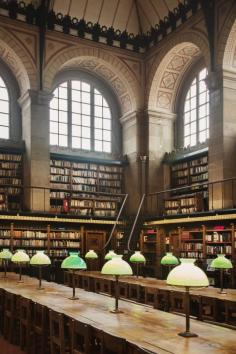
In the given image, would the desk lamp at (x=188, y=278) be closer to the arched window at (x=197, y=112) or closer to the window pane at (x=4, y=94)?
the arched window at (x=197, y=112)

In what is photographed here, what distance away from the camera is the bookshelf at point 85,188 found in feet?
Result: 53.7

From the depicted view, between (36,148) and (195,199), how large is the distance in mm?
5378

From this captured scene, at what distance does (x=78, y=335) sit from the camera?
4.41 meters

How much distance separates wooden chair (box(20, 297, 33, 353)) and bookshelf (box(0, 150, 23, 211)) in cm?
949

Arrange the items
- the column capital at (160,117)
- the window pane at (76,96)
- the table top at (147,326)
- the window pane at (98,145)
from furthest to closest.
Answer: the window pane at (98,145)
the window pane at (76,96)
the column capital at (160,117)
the table top at (147,326)

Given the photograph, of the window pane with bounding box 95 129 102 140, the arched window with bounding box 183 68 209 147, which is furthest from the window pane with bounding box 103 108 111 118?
the arched window with bounding box 183 68 209 147

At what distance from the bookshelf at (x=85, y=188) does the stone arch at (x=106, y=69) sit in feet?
8.43

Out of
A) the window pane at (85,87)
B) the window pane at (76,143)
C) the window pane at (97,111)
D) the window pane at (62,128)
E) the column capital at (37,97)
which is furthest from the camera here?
the window pane at (97,111)

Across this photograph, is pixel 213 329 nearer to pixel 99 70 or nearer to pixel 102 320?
pixel 102 320

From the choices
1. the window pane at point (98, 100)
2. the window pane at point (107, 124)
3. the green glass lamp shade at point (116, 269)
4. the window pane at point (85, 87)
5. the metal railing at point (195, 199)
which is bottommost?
the green glass lamp shade at point (116, 269)

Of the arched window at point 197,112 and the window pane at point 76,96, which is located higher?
the window pane at point 76,96

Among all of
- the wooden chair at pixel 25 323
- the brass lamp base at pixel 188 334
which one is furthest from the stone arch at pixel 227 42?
the brass lamp base at pixel 188 334

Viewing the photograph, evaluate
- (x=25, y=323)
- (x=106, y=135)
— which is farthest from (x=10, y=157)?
(x=25, y=323)

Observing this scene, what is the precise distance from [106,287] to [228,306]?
4127 millimetres
